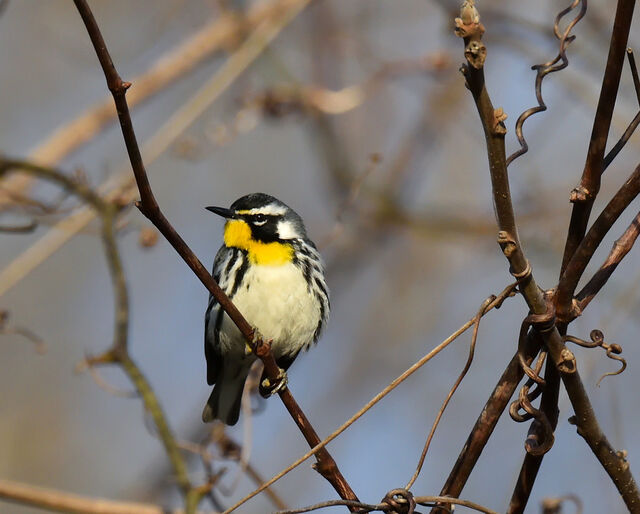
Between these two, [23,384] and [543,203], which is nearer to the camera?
[543,203]

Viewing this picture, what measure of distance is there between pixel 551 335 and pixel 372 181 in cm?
423

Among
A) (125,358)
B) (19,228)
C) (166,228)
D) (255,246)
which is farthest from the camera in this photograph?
(255,246)

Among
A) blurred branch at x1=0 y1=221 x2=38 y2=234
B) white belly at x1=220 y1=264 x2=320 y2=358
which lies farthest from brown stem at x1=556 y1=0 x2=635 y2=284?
white belly at x1=220 y1=264 x2=320 y2=358

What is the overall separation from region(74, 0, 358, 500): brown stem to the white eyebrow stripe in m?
1.53

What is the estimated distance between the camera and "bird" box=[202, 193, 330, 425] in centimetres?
370

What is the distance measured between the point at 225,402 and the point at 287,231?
2.88 feet

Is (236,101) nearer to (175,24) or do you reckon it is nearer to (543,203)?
(175,24)

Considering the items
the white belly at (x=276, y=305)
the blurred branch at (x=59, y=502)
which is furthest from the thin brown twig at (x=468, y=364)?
the white belly at (x=276, y=305)

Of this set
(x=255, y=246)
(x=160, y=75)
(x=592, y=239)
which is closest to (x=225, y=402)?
(x=255, y=246)

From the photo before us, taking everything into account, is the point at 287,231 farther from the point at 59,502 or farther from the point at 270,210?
the point at 59,502

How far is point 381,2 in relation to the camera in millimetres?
6062

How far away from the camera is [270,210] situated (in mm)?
4027

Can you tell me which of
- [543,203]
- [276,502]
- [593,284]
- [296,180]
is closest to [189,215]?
[296,180]

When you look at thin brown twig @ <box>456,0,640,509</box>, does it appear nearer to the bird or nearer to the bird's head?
the bird
